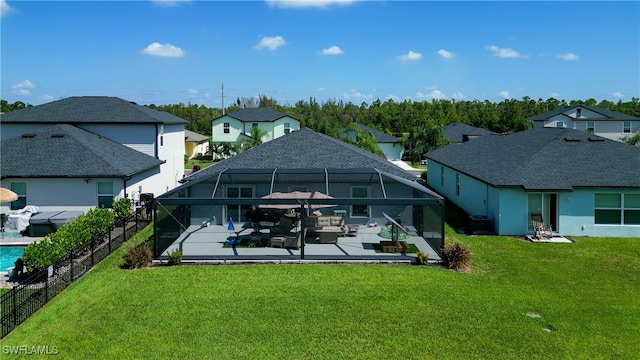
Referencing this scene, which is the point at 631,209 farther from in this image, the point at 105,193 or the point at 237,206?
the point at 105,193

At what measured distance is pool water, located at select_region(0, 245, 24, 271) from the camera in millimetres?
15664

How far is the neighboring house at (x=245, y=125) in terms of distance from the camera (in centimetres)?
5553

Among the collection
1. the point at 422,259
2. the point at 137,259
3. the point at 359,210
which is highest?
the point at 359,210

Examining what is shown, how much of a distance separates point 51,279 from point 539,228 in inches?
665

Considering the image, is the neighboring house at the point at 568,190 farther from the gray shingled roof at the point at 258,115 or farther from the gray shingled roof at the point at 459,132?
the gray shingled roof at the point at 258,115

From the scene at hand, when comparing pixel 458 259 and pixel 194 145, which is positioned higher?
pixel 194 145

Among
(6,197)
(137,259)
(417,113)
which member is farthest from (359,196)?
(417,113)

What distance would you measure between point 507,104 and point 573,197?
75718 millimetres

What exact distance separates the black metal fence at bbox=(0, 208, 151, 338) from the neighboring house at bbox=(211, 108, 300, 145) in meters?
36.6

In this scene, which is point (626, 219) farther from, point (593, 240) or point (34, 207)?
point (34, 207)

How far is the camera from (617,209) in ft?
62.8

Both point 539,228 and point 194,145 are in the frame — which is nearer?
point 539,228

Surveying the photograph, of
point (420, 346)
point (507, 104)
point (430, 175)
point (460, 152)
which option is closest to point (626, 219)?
point (460, 152)

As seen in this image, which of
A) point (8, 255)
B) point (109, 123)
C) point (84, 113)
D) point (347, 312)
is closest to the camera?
point (347, 312)
